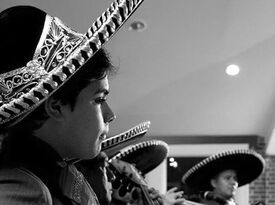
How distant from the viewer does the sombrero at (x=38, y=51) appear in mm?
1055

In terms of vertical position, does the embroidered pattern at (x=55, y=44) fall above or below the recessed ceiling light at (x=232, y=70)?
below

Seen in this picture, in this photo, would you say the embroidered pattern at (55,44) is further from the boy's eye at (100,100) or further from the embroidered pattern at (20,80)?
the boy's eye at (100,100)

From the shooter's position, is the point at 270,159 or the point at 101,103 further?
the point at 270,159

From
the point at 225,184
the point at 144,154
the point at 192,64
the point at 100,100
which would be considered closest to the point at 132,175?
the point at 144,154

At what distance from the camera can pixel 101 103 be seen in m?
1.26

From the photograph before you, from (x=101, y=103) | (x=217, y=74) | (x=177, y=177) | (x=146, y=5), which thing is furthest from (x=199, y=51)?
(x=101, y=103)

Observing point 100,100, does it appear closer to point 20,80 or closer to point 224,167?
point 20,80

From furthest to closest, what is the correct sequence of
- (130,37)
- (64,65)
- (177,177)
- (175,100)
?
(177,177), (175,100), (130,37), (64,65)

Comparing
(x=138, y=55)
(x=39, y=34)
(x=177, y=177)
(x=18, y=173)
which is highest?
(x=138, y=55)

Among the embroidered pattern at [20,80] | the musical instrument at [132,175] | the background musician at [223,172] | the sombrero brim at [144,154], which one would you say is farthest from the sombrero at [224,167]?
the embroidered pattern at [20,80]

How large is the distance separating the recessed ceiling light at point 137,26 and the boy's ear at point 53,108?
526 cm

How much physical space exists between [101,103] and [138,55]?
5.81 metres

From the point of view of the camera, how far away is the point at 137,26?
21.3 ft

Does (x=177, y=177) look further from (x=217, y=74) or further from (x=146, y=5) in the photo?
(x=146, y=5)
